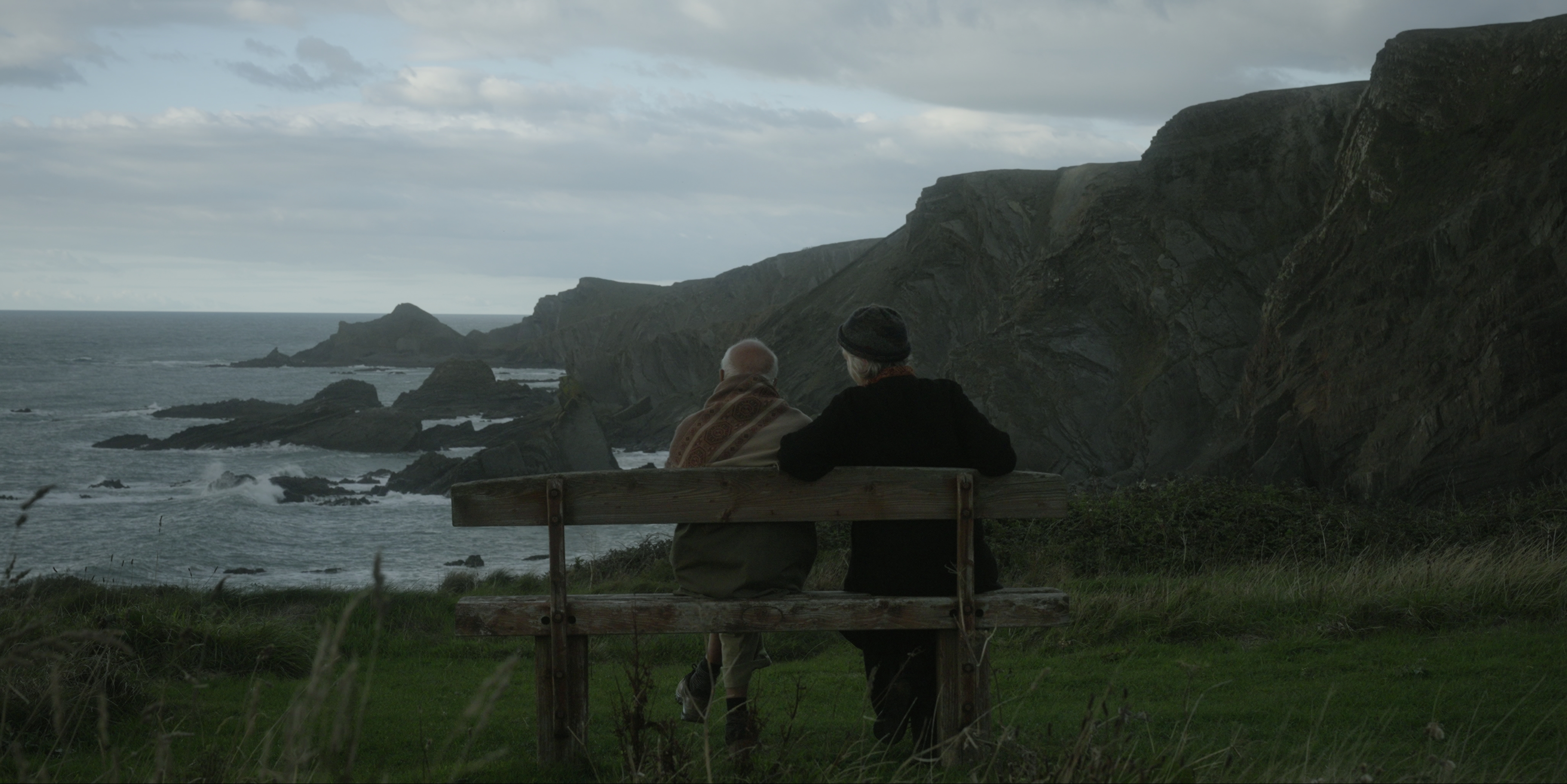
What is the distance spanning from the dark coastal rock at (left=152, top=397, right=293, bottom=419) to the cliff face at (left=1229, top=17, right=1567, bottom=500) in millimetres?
51502

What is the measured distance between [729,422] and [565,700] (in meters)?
1.24

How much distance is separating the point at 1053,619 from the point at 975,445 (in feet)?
2.28

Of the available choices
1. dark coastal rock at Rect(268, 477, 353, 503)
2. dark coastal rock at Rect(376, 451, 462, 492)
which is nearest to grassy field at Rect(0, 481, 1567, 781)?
dark coastal rock at Rect(268, 477, 353, 503)

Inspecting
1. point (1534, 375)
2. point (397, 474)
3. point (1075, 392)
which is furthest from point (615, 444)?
point (1534, 375)

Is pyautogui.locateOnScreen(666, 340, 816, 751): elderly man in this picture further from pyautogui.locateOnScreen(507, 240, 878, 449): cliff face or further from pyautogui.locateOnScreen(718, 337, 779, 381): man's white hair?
pyautogui.locateOnScreen(507, 240, 878, 449): cliff face

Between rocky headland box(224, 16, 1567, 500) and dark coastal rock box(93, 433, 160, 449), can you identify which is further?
dark coastal rock box(93, 433, 160, 449)

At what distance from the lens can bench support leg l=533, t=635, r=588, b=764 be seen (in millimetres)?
4320

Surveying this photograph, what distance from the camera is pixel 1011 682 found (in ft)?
20.6

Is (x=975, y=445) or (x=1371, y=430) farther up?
(x=975, y=445)

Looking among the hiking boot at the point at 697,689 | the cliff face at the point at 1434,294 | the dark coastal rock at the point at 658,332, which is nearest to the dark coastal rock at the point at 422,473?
the dark coastal rock at the point at 658,332

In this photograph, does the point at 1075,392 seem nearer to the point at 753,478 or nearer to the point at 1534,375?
the point at 1534,375

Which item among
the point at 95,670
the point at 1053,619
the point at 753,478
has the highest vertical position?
the point at 753,478

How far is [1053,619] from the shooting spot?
431 centimetres


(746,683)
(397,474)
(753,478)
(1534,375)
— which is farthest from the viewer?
(397,474)
